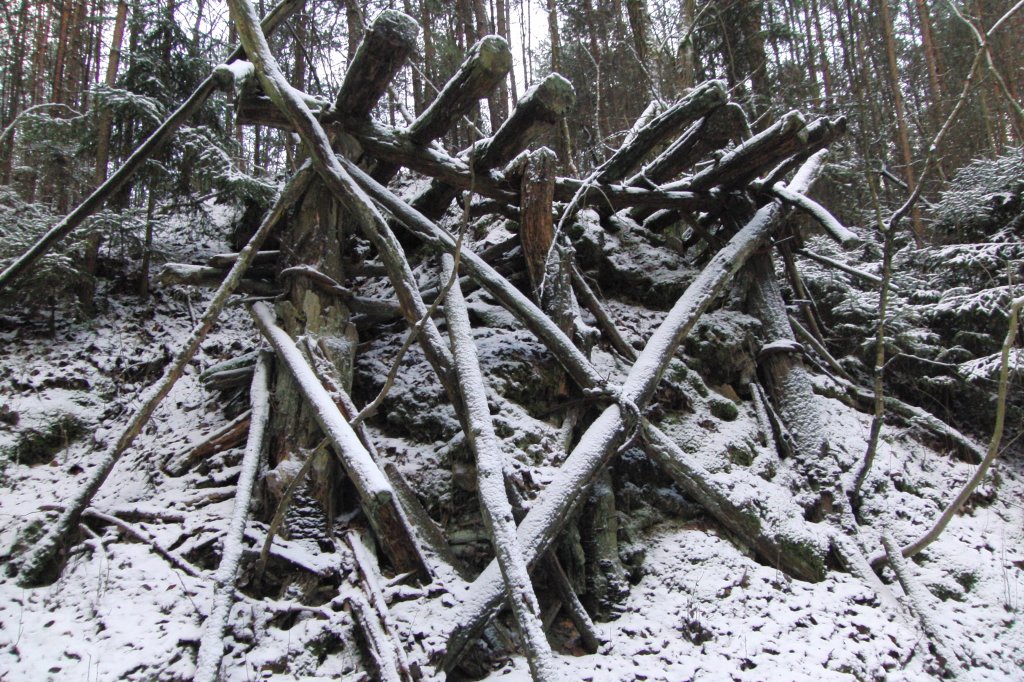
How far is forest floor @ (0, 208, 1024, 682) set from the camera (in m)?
2.80

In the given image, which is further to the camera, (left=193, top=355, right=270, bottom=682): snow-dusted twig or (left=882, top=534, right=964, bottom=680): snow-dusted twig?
(left=882, top=534, right=964, bottom=680): snow-dusted twig

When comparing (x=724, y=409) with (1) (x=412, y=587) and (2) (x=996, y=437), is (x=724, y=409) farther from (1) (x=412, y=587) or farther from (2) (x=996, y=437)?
(1) (x=412, y=587)

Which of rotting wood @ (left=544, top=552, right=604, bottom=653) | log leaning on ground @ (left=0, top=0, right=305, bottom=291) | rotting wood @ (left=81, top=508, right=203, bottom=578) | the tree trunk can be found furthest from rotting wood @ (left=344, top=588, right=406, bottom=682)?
the tree trunk

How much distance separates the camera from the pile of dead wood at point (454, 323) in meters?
3.08

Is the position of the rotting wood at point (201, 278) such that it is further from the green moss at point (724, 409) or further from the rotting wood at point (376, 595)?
the green moss at point (724, 409)

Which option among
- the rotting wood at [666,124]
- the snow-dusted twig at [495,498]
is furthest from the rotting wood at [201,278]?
the rotting wood at [666,124]

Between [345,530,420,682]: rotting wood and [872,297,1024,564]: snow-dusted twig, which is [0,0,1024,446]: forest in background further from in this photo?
[345,530,420,682]: rotting wood

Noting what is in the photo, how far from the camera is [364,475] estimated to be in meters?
2.91

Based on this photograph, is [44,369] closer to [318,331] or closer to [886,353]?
[318,331]

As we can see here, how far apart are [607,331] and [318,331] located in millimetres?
2549

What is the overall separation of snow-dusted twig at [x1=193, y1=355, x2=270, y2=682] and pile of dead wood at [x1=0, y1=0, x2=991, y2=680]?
0.01 metres

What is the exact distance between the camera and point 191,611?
2877mm

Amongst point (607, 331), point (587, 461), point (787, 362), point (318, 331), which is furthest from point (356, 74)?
point (787, 362)

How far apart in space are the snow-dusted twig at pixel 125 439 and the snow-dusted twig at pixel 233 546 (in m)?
0.49
